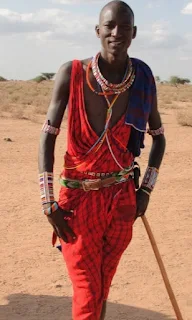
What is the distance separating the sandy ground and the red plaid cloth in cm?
140

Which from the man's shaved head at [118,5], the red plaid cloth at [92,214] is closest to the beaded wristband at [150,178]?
the red plaid cloth at [92,214]

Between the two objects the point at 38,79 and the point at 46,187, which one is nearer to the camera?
the point at 46,187

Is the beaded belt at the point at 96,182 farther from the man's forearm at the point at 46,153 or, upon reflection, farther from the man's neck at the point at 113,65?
the man's neck at the point at 113,65

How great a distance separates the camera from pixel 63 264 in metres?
4.98

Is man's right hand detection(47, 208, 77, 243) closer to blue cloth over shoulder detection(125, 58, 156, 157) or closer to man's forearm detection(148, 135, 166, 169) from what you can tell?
blue cloth over shoulder detection(125, 58, 156, 157)

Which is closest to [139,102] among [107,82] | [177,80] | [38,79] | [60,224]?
[107,82]

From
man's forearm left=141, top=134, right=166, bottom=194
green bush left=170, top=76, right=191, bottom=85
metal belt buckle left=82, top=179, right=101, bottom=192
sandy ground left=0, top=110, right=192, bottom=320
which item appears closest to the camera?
metal belt buckle left=82, top=179, right=101, bottom=192

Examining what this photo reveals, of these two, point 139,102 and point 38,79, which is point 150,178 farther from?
point 38,79

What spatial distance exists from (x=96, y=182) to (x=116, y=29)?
74 centimetres

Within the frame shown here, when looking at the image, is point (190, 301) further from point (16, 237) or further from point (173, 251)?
point (16, 237)

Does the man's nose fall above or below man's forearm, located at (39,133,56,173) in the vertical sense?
above

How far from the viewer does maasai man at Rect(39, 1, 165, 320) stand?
8.63ft

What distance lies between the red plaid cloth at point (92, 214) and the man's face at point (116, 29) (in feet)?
0.59

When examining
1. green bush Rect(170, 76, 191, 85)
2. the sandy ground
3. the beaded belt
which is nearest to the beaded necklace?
the beaded belt
